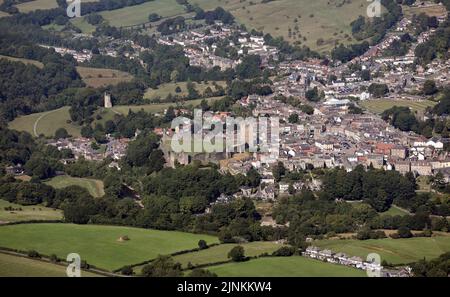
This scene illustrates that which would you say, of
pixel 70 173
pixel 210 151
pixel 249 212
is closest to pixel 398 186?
pixel 249 212

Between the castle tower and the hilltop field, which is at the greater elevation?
the hilltop field

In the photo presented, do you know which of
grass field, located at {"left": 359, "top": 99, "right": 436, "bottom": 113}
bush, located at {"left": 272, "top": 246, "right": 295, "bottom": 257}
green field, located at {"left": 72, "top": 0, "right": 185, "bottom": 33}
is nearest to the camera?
bush, located at {"left": 272, "top": 246, "right": 295, "bottom": 257}

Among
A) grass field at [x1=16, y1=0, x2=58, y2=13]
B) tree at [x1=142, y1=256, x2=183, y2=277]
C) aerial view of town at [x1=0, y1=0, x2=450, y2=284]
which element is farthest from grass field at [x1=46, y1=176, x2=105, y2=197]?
grass field at [x1=16, y1=0, x2=58, y2=13]

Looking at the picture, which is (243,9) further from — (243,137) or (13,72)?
(243,137)

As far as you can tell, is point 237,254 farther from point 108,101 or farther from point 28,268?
point 108,101

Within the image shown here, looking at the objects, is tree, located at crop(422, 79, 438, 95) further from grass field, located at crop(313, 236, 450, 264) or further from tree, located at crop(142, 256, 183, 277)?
tree, located at crop(142, 256, 183, 277)
